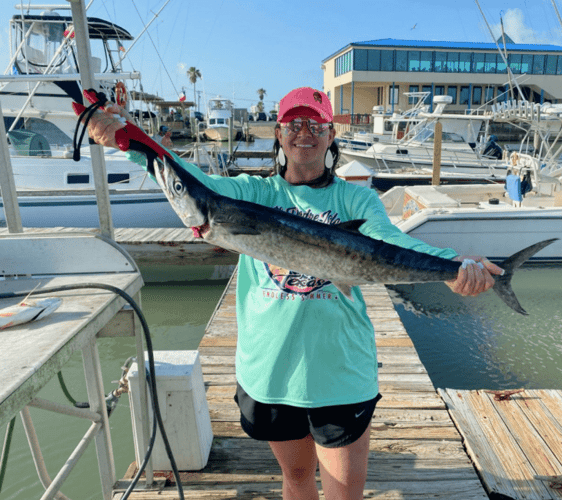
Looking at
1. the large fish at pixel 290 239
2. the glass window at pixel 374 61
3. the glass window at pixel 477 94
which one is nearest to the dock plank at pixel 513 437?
the large fish at pixel 290 239

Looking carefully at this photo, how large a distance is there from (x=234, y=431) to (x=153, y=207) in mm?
10122

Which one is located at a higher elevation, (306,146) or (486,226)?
(306,146)

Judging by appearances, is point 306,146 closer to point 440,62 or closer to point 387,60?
point 387,60

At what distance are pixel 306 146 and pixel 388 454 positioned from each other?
2558 mm

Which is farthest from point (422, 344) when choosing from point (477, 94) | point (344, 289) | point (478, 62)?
point (477, 94)

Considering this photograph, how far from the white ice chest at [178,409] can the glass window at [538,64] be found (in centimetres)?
→ 5105

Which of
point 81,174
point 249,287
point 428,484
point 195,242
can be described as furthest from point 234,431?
point 81,174

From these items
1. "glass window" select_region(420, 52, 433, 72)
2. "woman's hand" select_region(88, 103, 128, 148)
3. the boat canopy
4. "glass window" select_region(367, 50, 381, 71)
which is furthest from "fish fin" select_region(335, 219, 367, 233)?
"glass window" select_region(420, 52, 433, 72)

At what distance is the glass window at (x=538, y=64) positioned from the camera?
42812mm

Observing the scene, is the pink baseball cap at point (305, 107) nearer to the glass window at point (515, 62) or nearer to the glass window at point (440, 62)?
the glass window at point (440, 62)

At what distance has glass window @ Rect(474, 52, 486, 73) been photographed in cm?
4262

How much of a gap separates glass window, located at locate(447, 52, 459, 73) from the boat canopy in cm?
3624

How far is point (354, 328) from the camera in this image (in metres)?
1.96

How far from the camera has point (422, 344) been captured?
25.0ft
